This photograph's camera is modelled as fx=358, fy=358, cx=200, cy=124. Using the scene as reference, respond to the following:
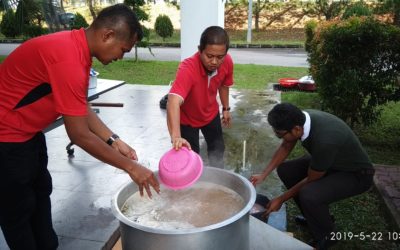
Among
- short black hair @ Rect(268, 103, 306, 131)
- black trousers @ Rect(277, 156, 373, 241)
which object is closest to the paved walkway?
black trousers @ Rect(277, 156, 373, 241)

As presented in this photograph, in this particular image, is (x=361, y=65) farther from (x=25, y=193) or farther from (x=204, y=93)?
(x=25, y=193)

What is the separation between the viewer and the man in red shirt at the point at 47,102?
5.49ft

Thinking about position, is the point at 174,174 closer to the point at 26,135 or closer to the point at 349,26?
the point at 26,135

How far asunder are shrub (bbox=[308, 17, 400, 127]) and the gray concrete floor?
230 cm

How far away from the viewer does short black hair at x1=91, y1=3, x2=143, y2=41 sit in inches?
68.2

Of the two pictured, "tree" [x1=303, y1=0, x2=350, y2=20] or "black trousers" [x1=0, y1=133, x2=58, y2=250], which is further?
"tree" [x1=303, y1=0, x2=350, y2=20]

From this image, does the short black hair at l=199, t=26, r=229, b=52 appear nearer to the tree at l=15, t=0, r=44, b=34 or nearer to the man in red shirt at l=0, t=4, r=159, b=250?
the man in red shirt at l=0, t=4, r=159, b=250

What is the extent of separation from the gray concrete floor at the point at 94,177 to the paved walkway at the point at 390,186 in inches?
64.0

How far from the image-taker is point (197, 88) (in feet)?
9.64

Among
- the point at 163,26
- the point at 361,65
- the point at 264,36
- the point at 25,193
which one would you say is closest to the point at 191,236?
the point at 25,193

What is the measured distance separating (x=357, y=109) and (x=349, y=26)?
118 cm

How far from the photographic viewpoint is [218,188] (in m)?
2.34

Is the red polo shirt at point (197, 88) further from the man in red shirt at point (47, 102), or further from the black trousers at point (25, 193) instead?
the black trousers at point (25, 193)

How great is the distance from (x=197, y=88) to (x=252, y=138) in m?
2.61
